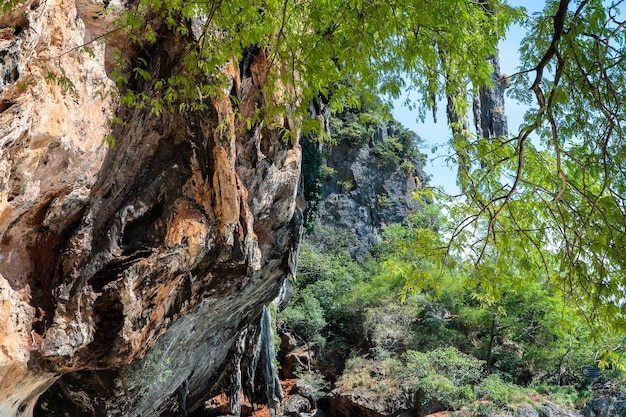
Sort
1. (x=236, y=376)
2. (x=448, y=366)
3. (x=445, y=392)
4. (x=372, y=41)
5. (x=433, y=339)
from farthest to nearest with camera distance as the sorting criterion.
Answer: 1. (x=433, y=339)
2. (x=448, y=366)
3. (x=445, y=392)
4. (x=236, y=376)
5. (x=372, y=41)

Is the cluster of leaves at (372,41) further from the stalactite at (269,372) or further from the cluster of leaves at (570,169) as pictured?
the stalactite at (269,372)

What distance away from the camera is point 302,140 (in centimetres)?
1200

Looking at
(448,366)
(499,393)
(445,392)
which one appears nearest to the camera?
(499,393)

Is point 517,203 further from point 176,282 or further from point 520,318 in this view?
point 520,318

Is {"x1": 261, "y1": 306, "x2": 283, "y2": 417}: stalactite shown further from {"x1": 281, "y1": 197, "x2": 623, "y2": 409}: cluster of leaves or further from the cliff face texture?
the cliff face texture

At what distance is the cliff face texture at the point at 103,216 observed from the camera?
12.8ft

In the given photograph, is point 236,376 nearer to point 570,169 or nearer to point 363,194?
point 570,169

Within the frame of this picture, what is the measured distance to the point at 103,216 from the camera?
4805 millimetres

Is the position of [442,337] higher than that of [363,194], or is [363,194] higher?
[363,194]

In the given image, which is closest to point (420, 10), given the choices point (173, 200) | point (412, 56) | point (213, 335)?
point (412, 56)

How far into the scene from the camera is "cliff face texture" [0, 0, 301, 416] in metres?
3.90

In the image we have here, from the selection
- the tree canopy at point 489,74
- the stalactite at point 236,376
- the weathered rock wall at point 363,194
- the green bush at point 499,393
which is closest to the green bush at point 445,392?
the green bush at point 499,393

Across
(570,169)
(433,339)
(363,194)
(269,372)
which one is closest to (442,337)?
(433,339)

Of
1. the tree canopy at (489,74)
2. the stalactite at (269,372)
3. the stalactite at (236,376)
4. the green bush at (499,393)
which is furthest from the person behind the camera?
the green bush at (499,393)
